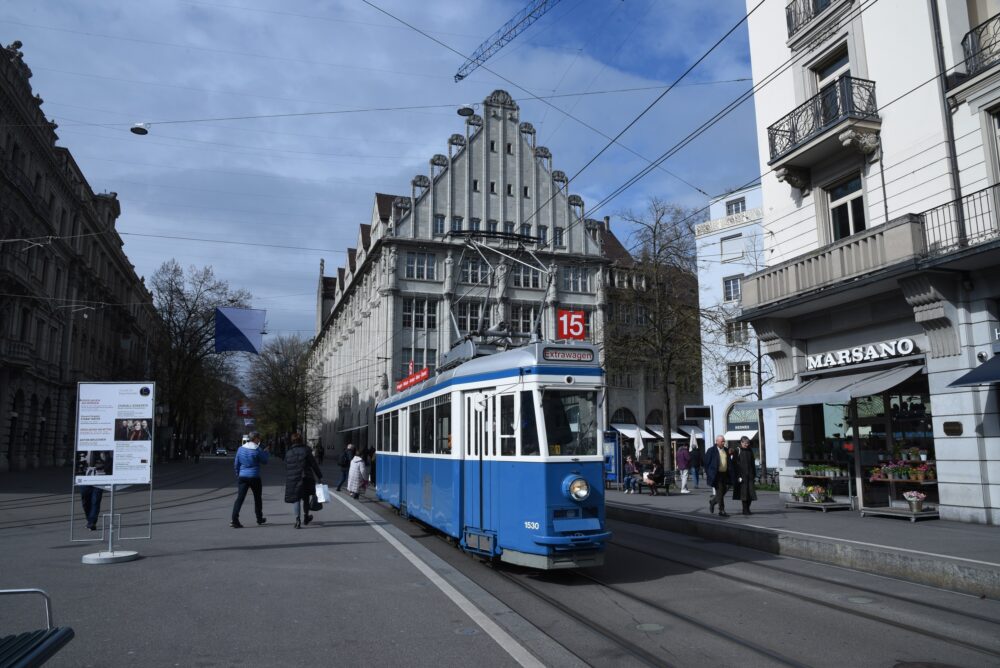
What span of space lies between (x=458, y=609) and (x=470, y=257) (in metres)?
47.6

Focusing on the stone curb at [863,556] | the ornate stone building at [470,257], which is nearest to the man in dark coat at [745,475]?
the stone curb at [863,556]

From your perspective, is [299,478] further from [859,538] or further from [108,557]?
[859,538]

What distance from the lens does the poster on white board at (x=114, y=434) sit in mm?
10562

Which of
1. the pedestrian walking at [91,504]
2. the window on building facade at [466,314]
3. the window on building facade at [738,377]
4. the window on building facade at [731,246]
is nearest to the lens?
the pedestrian walking at [91,504]

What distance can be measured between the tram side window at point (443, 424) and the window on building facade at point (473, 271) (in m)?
42.8

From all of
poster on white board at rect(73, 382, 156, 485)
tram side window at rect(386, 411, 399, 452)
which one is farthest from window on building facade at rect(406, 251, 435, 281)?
poster on white board at rect(73, 382, 156, 485)

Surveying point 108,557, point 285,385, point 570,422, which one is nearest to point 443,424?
point 570,422

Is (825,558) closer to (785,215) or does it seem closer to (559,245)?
(785,215)

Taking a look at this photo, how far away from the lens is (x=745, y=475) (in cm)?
1628

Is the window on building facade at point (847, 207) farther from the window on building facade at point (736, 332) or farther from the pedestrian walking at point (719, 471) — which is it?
the window on building facade at point (736, 332)

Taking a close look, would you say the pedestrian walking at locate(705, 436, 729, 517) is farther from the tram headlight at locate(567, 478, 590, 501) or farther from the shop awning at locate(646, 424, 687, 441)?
the shop awning at locate(646, 424, 687, 441)

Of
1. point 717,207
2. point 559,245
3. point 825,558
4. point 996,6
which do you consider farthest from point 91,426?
point 559,245

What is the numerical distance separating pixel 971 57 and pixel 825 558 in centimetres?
1065

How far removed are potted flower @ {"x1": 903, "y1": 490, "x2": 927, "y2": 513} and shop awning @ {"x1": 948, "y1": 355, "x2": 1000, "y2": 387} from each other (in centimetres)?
243
